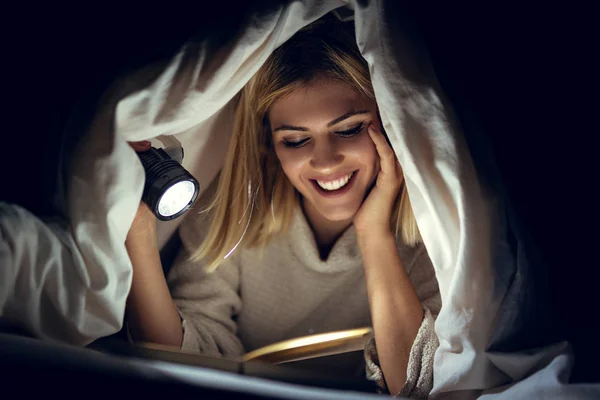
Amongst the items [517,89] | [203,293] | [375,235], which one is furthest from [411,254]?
→ [517,89]

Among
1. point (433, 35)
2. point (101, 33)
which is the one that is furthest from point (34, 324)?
point (433, 35)

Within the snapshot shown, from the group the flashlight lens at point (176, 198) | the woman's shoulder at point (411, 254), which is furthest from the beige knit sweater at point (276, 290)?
the flashlight lens at point (176, 198)

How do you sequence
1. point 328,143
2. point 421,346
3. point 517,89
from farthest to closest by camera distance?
point 328,143 → point 421,346 → point 517,89

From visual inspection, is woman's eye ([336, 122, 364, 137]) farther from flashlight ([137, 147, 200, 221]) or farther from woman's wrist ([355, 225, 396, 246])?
flashlight ([137, 147, 200, 221])

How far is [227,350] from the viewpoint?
50.4 inches

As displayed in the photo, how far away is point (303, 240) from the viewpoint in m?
1.33

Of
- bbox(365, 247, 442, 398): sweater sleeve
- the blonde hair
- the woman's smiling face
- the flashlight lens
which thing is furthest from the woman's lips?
the flashlight lens

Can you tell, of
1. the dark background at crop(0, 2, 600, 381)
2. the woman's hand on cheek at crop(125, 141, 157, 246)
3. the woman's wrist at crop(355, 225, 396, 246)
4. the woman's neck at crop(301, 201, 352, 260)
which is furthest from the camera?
the woman's neck at crop(301, 201, 352, 260)

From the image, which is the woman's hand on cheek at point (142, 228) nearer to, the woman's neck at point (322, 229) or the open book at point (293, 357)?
the open book at point (293, 357)

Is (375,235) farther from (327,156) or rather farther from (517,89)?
(517,89)

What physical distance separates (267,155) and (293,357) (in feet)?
1.38

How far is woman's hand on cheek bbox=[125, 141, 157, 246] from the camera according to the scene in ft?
3.55

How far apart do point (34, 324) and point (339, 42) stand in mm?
697

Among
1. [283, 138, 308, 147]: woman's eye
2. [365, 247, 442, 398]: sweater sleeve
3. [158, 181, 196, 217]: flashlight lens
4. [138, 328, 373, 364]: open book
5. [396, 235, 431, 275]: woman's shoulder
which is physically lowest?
[138, 328, 373, 364]: open book
